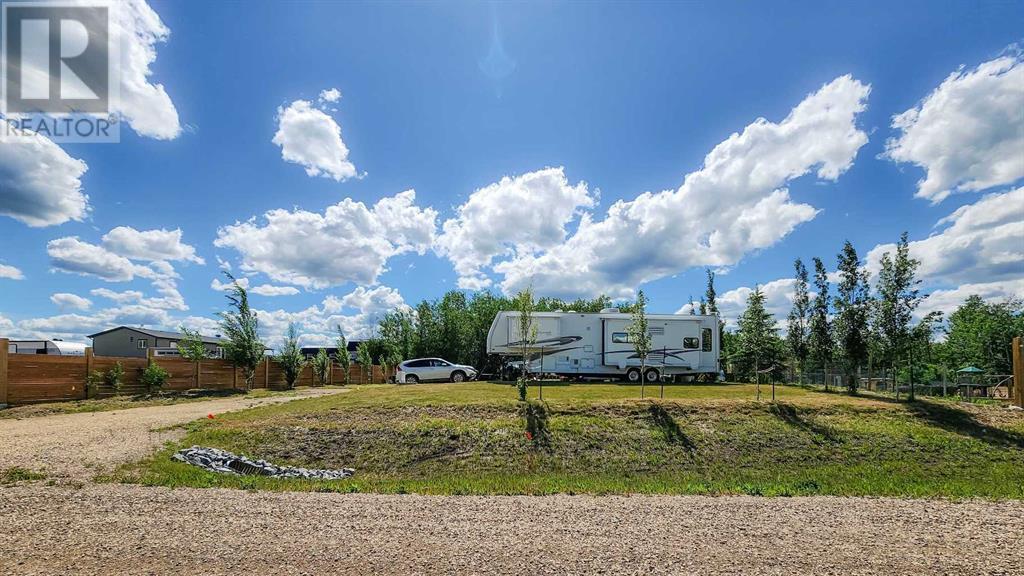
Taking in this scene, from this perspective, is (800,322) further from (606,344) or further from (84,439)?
(84,439)

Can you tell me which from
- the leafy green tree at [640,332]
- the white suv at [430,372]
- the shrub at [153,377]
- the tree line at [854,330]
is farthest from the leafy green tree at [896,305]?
the shrub at [153,377]

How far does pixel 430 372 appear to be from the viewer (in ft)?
76.6

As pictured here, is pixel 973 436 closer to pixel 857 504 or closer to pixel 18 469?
pixel 857 504

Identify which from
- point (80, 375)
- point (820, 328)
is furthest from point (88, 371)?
point (820, 328)

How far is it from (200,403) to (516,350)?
484 inches

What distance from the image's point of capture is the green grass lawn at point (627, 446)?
25.7 feet

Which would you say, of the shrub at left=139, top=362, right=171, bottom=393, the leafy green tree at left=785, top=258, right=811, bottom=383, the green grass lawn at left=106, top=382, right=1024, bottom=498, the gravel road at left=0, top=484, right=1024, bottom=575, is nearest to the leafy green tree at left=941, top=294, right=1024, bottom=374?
the leafy green tree at left=785, top=258, right=811, bottom=383

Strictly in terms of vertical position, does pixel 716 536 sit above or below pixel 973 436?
above

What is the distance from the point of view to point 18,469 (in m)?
7.12

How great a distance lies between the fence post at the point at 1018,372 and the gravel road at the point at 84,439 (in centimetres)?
2269

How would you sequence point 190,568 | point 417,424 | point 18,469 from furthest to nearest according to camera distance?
point 417,424 → point 18,469 → point 190,568

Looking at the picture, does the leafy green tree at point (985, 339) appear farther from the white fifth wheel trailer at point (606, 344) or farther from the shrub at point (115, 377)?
the shrub at point (115, 377)

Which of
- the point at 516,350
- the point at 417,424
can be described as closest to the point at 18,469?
the point at 417,424

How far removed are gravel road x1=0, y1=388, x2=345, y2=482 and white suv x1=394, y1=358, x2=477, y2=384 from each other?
32.4ft
